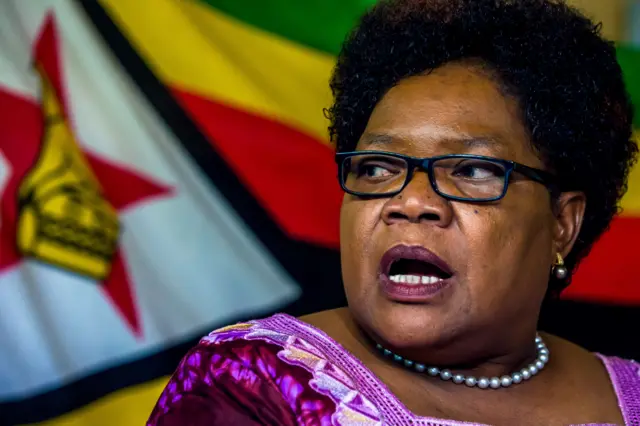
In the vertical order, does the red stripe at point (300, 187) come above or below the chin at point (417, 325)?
below

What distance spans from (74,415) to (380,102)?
4.89ft

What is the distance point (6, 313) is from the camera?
234cm

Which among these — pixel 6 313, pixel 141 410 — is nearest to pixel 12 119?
pixel 6 313

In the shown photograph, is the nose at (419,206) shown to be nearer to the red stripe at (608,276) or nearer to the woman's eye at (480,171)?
the woman's eye at (480,171)

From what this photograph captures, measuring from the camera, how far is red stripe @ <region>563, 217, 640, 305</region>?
2666 millimetres

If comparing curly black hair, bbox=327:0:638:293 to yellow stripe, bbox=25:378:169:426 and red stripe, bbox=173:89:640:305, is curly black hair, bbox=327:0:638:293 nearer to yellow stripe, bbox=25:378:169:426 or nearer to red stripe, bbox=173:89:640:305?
red stripe, bbox=173:89:640:305

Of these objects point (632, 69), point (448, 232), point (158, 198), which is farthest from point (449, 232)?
point (632, 69)

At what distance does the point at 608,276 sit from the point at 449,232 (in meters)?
1.57

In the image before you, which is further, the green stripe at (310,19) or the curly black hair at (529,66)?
the green stripe at (310,19)

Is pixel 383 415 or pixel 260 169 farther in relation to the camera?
pixel 260 169

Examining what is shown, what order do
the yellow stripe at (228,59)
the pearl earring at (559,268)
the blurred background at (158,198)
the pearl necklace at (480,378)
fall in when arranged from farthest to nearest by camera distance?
the yellow stripe at (228,59) < the blurred background at (158,198) < the pearl earring at (559,268) < the pearl necklace at (480,378)

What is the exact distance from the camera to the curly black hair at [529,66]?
55.5 inches

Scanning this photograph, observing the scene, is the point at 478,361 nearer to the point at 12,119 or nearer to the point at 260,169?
the point at 260,169

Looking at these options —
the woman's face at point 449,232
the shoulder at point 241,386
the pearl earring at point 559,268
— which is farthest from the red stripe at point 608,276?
the shoulder at point 241,386
